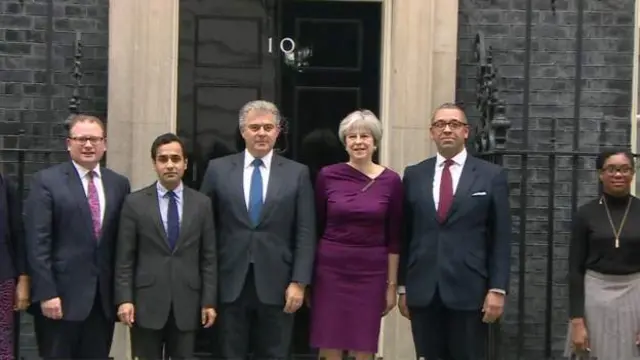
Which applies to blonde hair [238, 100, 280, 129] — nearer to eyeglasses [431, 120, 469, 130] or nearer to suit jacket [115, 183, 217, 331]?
suit jacket [115, 183, 217, 331]

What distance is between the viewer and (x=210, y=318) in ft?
17.3

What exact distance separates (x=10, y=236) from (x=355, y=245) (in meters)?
1.78

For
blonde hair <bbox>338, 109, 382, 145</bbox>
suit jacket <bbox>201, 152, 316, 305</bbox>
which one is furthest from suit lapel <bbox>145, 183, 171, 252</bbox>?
blonde hair <bbox>338, 109, 382, 145</bbox>

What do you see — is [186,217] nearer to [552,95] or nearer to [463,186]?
[463,186]

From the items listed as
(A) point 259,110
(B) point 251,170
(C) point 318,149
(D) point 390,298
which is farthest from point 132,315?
(C) point 318,149

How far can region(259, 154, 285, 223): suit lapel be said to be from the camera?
5340mm

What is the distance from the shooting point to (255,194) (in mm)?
5387

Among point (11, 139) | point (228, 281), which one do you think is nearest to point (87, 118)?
point (228, 281)

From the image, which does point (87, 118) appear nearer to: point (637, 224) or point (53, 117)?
point (53, 117)

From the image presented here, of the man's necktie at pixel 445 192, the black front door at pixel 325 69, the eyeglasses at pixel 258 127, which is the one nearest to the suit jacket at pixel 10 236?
the eyeglasses at pixel 258 127

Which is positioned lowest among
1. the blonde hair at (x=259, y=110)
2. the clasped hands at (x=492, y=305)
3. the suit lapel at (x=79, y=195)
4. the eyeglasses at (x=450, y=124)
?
the clasped hands at (x=492, y=305)

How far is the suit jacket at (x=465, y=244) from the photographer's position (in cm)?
533

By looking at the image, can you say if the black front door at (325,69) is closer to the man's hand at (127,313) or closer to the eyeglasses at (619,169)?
the eyeglasses at (619,169)

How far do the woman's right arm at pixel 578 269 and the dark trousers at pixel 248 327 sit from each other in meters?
1.51
